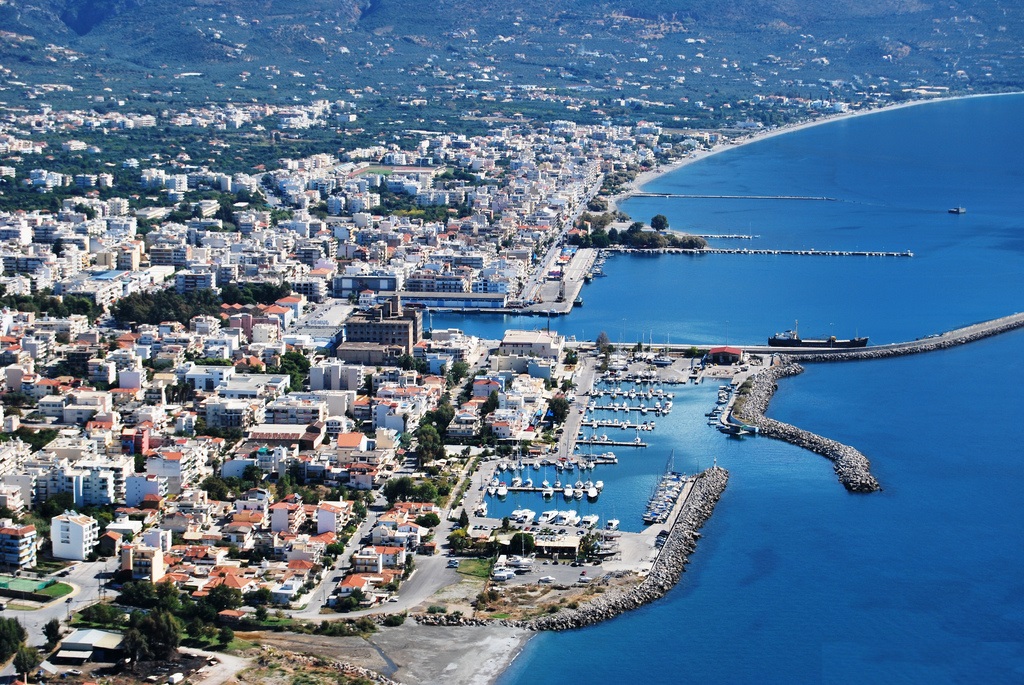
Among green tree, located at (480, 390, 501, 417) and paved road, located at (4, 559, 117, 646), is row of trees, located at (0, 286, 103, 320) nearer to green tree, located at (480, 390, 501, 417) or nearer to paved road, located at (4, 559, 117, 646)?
green tree, located at (480, 390, 501, 417)

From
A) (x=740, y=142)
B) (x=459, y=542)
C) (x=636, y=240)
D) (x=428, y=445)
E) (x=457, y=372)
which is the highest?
(x=740, y=142)

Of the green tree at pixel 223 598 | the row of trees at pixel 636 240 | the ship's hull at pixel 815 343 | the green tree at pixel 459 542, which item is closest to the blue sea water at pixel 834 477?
the ship's hull at pixel 815 343

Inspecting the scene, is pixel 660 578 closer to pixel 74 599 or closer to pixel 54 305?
pixel 74 599

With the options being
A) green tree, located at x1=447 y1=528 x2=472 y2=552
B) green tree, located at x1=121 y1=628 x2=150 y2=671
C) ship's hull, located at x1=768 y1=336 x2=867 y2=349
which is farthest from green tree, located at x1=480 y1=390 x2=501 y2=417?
green tree, located at x1=121 y1=628 x2=150 y2=671

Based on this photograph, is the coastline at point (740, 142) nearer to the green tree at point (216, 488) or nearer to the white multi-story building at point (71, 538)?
the green tree at point (216, 488)

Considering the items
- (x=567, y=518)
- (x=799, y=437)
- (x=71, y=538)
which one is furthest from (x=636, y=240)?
(x=71, y=538)

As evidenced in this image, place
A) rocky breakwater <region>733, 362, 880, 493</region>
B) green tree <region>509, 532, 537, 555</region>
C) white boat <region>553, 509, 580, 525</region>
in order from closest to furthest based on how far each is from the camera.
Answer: green tree <region>509, 532, 537, 555</region> → white boat <region>553, 509, 580, 525</region> → rocky breakwater <region>733, 362, 880, 493</region>

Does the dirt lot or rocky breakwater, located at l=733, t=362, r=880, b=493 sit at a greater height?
rocky breakwater, located at l=733, t=362, r=880, b=493
